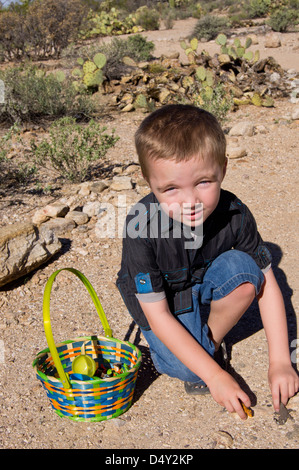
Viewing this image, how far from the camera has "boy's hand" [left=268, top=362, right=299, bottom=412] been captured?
192cm

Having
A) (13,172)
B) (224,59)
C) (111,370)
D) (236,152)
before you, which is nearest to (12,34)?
(224,59)

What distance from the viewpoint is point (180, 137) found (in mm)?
1770

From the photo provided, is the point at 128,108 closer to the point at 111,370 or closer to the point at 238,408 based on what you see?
the point at 111,370

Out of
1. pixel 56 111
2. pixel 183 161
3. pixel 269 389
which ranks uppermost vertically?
pixel 183 161

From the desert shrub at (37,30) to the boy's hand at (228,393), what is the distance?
36.8ft

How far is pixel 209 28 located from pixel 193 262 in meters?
13.3

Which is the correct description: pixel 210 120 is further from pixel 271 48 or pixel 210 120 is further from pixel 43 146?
pixel 271 48

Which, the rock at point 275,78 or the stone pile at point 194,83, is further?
the rock at point 275,78

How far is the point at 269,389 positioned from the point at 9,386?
1.14m

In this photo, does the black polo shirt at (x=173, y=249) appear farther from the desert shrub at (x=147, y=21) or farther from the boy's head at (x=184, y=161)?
the desert shrub at (x=147, y=21)

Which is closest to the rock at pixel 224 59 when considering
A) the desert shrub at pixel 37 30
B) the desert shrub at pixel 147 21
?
the desert shrub at pixel 37 30

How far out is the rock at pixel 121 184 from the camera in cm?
423

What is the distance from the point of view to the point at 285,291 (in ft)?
9.25

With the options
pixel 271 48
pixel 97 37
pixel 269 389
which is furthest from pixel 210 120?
pixel 97 37
